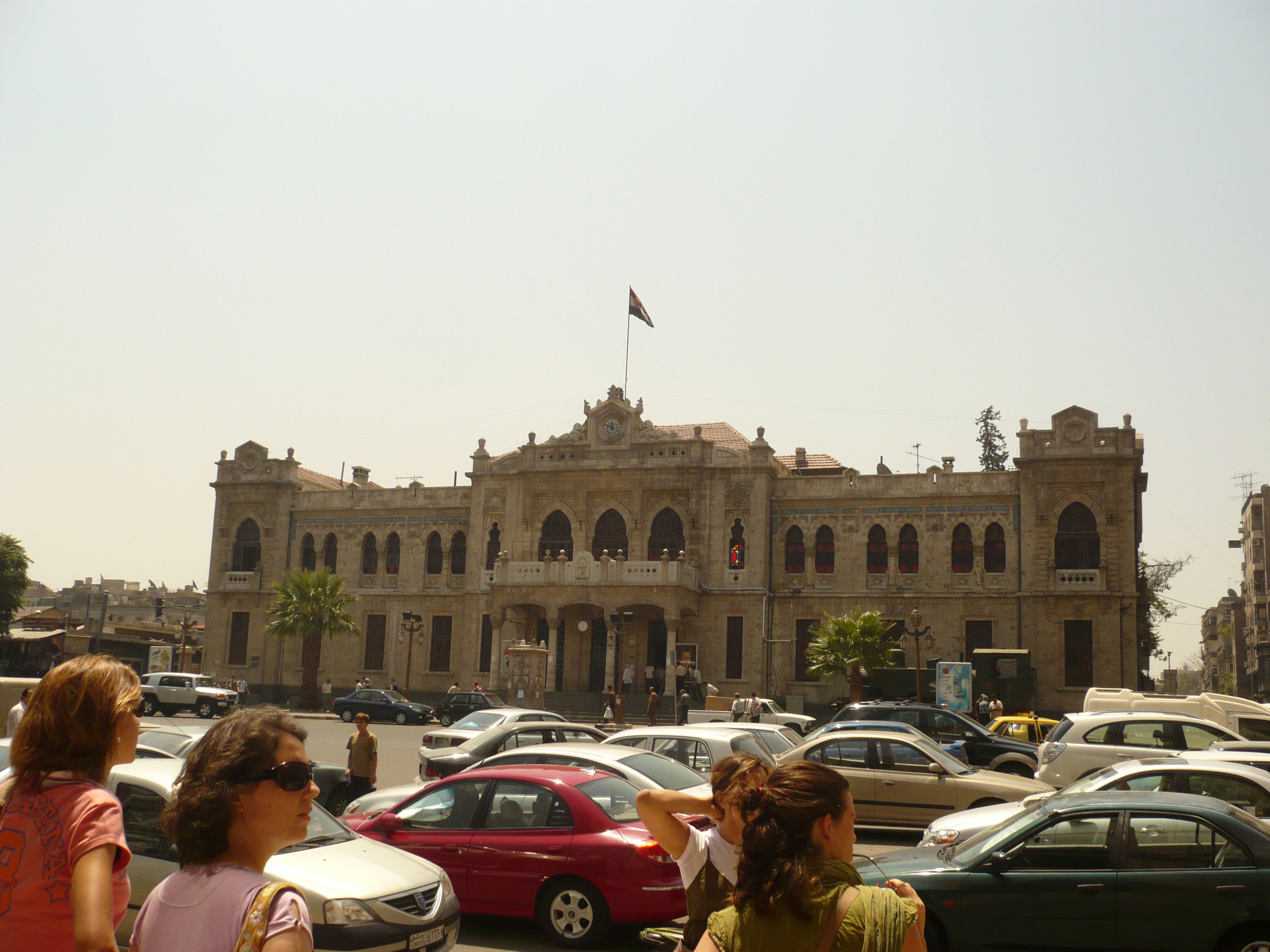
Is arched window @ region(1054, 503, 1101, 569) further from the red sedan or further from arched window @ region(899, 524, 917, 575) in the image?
the red sedan

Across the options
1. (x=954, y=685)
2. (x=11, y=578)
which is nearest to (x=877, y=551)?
(x=954, y=685)

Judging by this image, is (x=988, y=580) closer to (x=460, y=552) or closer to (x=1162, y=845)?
(x=460, y=552)

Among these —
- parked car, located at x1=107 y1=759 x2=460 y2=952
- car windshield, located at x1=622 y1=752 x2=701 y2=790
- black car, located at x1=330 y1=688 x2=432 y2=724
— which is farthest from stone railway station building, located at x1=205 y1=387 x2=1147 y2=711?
parked car, located at x1=107 y1=759 x2=460 y2=952

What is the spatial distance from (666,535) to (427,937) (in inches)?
1425

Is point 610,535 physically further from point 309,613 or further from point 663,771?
point 663,771

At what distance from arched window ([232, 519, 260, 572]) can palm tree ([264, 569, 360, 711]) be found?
19.9ft

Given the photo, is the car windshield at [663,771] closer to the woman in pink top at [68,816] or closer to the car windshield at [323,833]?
the car windshield at [323,833]

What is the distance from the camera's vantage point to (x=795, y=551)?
4272 cm

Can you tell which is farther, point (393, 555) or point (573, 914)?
point (393, 555)

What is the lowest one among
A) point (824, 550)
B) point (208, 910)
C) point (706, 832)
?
point (706, 832)

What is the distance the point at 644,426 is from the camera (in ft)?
144

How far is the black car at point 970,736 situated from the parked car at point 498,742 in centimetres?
611

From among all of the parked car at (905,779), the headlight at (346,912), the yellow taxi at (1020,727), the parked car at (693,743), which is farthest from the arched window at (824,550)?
the headlight at (346,912)

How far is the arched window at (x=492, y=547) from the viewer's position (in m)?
45.8
